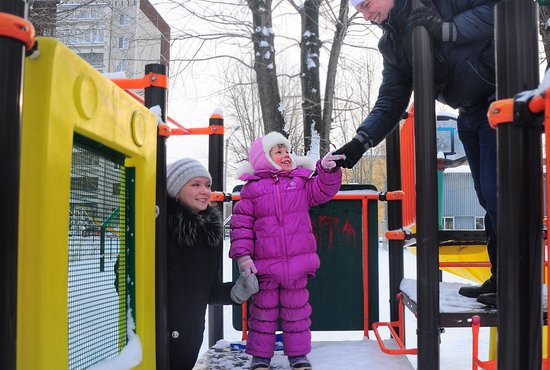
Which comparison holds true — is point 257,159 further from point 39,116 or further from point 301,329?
point 39,116

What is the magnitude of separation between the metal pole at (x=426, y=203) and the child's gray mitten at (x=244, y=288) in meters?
0.96

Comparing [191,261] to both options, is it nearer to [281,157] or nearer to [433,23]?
[281,157]

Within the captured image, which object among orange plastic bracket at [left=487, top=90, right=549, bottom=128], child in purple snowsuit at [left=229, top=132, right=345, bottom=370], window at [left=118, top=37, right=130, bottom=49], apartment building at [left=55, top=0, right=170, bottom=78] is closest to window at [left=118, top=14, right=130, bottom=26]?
apartment building at [left=55, top=0, right=170, bottom=78]

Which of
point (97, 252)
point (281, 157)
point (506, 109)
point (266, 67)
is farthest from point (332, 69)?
point (506, 109)

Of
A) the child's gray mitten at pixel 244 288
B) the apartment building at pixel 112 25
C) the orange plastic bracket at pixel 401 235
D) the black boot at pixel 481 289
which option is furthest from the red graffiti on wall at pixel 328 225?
the apartment building at pixel 112 25

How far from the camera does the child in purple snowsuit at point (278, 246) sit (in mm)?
2803

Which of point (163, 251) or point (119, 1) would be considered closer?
point (163, 251)

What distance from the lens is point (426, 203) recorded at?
199 cm

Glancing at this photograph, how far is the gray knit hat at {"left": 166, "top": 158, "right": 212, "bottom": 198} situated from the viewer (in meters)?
2.72

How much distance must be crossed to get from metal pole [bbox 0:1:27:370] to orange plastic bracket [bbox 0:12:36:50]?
13 mm

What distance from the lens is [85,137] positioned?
1.59 meters

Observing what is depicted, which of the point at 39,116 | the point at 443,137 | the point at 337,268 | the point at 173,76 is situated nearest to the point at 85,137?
the point at 39,116

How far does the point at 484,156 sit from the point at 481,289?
643 millimetres

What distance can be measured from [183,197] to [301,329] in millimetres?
891
